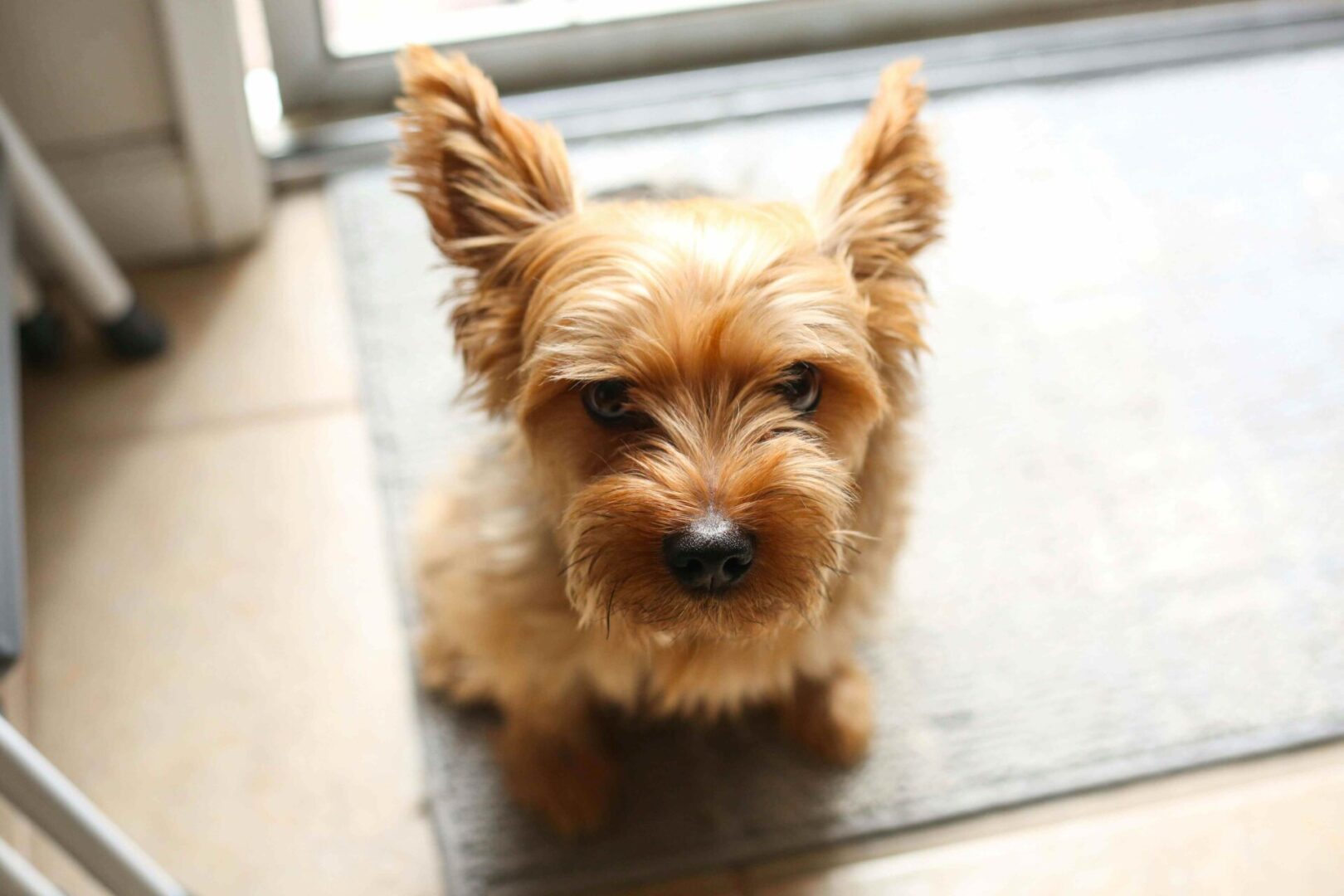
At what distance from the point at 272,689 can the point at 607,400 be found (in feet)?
2.63

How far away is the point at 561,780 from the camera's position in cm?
156

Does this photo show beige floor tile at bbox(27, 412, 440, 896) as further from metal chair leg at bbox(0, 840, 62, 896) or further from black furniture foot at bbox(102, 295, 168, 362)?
metal chair leg at bbox(0, 840, 62, 896)

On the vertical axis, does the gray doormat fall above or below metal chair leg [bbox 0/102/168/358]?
below

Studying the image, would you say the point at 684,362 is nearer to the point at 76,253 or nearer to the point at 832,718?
the point at 832,718

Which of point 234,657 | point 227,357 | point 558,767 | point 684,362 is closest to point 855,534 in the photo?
point 684,362

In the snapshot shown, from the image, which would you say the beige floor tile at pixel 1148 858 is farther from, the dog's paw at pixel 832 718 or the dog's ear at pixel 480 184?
the dog's ear at pixel 480 184

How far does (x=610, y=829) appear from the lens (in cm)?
158

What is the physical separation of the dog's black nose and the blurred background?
22.3 inches

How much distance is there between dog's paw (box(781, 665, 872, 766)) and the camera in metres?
1.60

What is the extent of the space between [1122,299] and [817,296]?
1139 millimetres

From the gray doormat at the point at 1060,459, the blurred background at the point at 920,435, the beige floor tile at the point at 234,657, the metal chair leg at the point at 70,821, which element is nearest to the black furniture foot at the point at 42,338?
the blurred background at the point at 920,435

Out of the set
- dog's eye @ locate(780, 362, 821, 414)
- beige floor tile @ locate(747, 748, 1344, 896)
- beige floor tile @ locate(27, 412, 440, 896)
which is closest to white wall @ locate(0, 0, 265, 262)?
beige floor tile @ locate(27, 412, 440, 896)

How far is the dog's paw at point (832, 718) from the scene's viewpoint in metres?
1.60

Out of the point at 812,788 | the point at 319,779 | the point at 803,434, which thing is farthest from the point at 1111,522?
the point at 319,779
